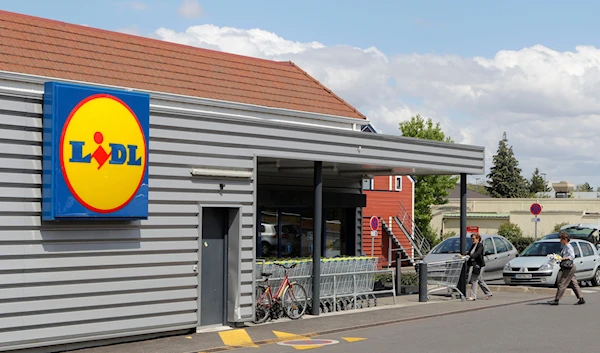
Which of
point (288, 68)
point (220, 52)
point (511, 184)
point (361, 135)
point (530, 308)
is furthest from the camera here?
point (511, 184)

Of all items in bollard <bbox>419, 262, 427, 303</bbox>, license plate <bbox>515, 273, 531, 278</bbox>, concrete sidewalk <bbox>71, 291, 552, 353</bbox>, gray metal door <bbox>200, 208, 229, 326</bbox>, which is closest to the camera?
concrete sidewalk <bbox>71, 291, 552, 353</bbox>

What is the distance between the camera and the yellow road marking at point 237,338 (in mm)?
13500

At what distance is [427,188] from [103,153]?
138ft

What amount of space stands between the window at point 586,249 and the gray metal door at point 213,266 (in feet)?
45.5

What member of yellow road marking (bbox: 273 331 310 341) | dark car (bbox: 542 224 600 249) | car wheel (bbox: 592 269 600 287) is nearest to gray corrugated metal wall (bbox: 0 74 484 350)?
yellow road marking (bbox: 273 331 310 341)

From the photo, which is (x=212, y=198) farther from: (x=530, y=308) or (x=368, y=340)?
(x=530, y=308)

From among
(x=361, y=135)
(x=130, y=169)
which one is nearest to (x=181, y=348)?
(x=130, y=169)

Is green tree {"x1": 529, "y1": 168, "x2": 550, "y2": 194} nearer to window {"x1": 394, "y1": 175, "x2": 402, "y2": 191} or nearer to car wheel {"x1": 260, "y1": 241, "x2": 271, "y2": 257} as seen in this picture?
window {"x1": 394, "y1": 175, "x2": 402, "y2": 191}

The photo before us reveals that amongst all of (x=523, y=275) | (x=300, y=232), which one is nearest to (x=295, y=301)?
(x=300, y=232)

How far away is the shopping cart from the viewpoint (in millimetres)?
20500

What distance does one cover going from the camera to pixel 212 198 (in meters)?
14.9

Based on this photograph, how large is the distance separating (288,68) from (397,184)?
52.3 feet

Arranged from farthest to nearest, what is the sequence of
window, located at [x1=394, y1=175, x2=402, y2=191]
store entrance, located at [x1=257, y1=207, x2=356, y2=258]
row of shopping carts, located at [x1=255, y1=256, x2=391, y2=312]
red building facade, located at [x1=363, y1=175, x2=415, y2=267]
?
window, located at [x1=394, y1=175, x2=402, y2=191]
red building facade, located at [x1=363, y1=175, x2=415, y2=267]
store entrance, located at [x1=257, y1=207, x2=356, y2=258]
row of shopping carts, located at [x1=255, y1=256, x2=391, y2=312]

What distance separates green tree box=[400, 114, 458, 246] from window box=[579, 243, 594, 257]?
2420 cm
